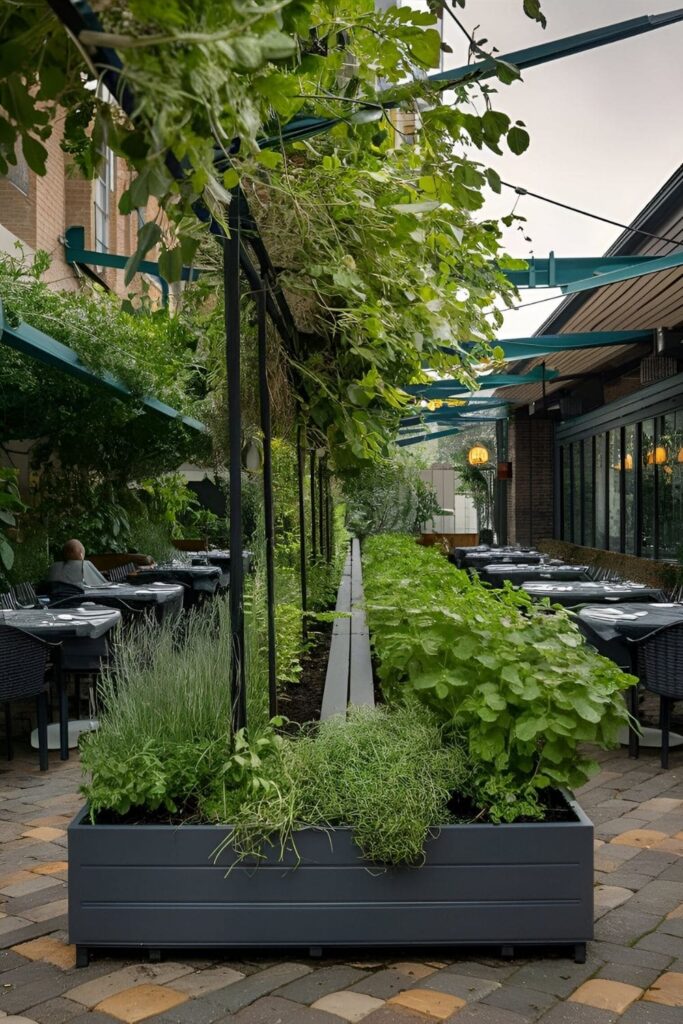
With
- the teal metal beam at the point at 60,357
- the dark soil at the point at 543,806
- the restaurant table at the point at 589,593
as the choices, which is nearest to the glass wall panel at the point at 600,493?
the teal metal beam at the point at 60,357

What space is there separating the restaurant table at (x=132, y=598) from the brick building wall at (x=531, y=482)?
15218mm

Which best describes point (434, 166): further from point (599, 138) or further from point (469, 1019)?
point (599, 138)

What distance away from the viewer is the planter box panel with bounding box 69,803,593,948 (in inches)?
114

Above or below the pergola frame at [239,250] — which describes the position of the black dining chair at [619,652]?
below

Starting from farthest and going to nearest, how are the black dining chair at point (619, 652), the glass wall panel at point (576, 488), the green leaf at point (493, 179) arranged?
the glass wall panel at point (576, 488) → the black dining chair at point (619, 652) → the green leaf at point (493, 179)

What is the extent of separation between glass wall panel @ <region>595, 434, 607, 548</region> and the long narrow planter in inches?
605

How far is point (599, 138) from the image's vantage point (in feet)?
38.4

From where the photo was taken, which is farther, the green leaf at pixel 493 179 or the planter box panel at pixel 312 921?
the planter box panel at pixel 312 921

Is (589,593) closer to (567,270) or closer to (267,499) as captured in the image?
(567,270)

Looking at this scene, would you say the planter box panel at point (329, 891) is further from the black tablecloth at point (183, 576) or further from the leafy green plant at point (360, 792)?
the black tablecloth at point (183, 576)

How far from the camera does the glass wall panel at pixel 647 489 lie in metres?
14.6

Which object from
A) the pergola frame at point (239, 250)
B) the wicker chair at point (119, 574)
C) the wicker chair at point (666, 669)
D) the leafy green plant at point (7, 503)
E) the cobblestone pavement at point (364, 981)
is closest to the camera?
the pergola frame at point (239, 250)

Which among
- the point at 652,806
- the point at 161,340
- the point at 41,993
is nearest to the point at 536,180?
the point at 161,340

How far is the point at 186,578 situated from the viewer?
11.0 m
